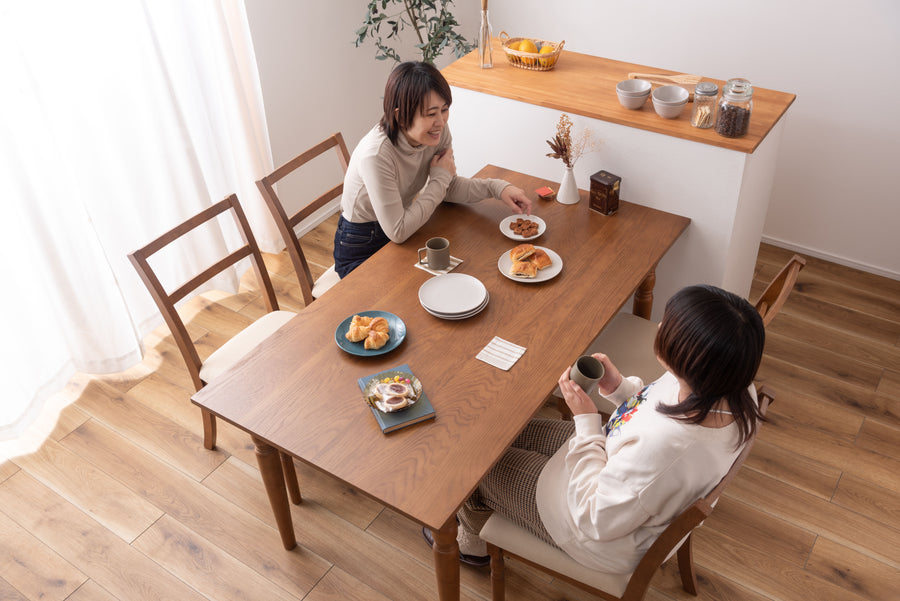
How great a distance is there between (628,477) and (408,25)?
3182 millimetres

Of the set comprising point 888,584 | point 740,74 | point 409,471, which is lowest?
point 888,584

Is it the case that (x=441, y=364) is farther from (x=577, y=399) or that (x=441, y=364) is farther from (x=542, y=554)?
(x=542, y=554)

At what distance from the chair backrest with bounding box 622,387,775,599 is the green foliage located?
2552 millimetres

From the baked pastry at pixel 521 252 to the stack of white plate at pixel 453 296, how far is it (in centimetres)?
15

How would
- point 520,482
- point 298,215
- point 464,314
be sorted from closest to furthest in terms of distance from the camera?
point 520,482
point 464,314
point 298,215

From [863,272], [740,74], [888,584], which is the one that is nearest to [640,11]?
[740,74]

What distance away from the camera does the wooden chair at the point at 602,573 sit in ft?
4.79

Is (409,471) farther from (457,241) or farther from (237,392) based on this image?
(457,241)

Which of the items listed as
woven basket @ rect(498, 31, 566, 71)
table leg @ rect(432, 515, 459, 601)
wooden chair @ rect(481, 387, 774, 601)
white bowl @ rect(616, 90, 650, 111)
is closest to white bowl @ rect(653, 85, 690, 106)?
white bowl @ rect(616, 90, 650, 111)

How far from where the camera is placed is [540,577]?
223 centimetres

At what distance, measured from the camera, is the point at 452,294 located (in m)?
2.12

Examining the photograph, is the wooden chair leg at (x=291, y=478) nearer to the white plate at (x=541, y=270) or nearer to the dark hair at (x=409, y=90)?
the white plate at (x=541, y=270)

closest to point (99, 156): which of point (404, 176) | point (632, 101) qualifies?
point (404, 176)

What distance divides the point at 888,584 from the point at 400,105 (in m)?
2.07
